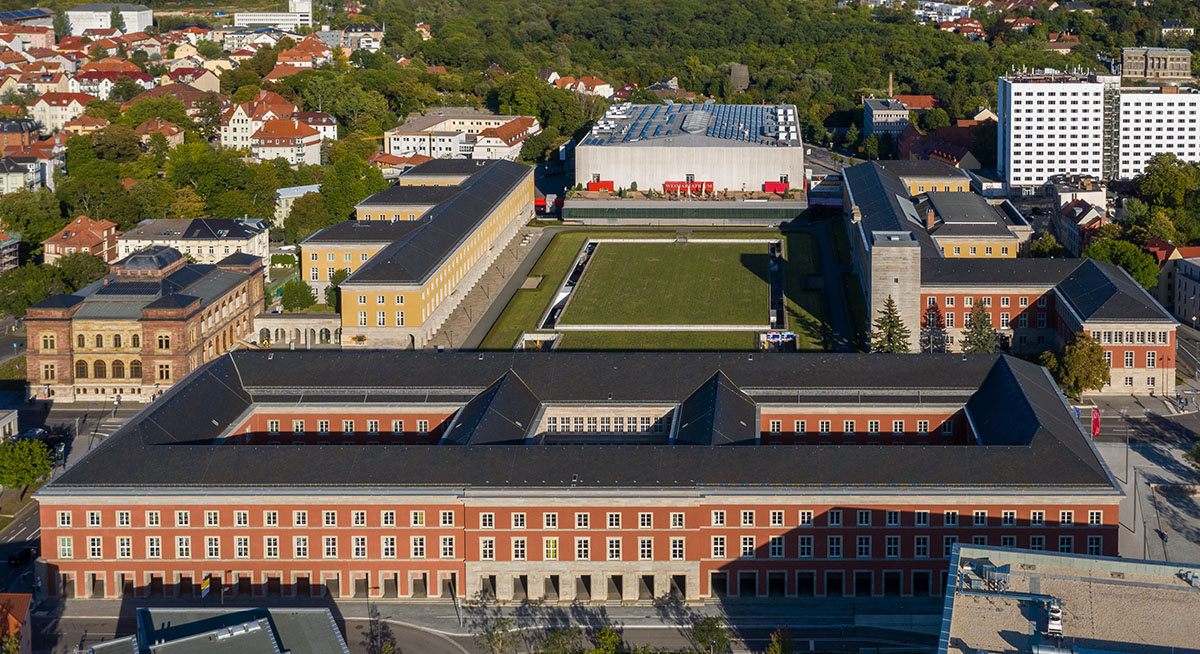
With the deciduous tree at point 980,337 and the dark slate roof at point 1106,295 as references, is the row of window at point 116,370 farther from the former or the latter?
the dark slate roof at point 1106,295

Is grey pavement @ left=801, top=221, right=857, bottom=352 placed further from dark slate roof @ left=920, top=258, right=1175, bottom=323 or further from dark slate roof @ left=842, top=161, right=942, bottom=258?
dark slate roof @ left=920, top=258, right=1175, bottom=323

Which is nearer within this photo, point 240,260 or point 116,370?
point 116,370

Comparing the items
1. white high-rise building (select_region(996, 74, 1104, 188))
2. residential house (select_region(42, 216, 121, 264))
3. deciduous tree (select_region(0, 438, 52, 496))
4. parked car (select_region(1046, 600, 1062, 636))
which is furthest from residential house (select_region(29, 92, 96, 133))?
parked car (select_region(1046, 600, 1062, 636))

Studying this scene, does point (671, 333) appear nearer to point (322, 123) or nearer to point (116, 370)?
point (116, 370)

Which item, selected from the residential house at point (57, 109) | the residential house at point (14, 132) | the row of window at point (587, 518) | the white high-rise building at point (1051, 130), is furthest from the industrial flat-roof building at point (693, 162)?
the row of window at point (587, 518)

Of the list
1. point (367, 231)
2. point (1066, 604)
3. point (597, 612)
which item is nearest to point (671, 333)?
point (367, 231)
